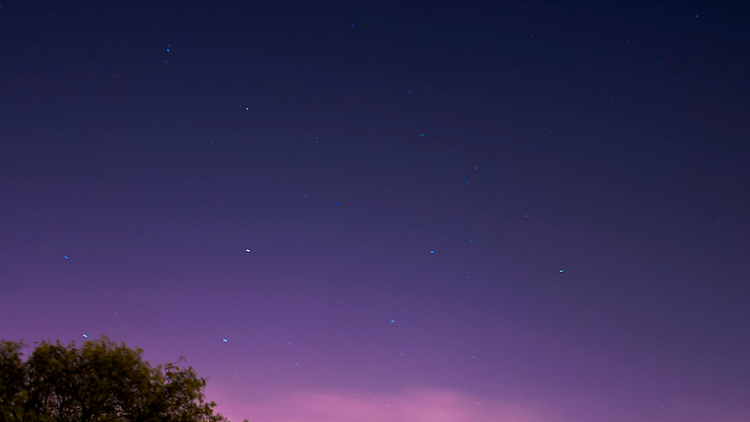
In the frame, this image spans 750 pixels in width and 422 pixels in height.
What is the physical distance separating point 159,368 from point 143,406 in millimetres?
1793

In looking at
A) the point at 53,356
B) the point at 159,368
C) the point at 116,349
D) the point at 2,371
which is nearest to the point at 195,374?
the point at 159,368

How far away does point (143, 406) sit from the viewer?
28.3 metres

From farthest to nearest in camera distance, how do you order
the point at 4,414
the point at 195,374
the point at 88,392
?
1. the point at 195,374
2. the point at 88,392
3. the point at 4,414

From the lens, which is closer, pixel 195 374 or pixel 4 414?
pixel 4 414

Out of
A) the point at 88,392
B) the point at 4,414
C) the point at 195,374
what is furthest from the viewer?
the point at 195,374

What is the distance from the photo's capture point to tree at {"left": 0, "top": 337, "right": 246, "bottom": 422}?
2786 centimetres

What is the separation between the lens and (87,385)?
1105 inches

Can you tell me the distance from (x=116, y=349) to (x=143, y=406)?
9.29 ft

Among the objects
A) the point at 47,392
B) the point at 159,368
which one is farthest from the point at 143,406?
the point at 47,392

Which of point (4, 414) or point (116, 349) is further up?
point (116, 349)

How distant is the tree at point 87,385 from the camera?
27.9 meters

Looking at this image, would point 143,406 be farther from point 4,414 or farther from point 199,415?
point 4,414

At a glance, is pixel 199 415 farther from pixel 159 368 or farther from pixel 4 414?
pixel 4 414

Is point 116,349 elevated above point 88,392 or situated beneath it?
elevated above
